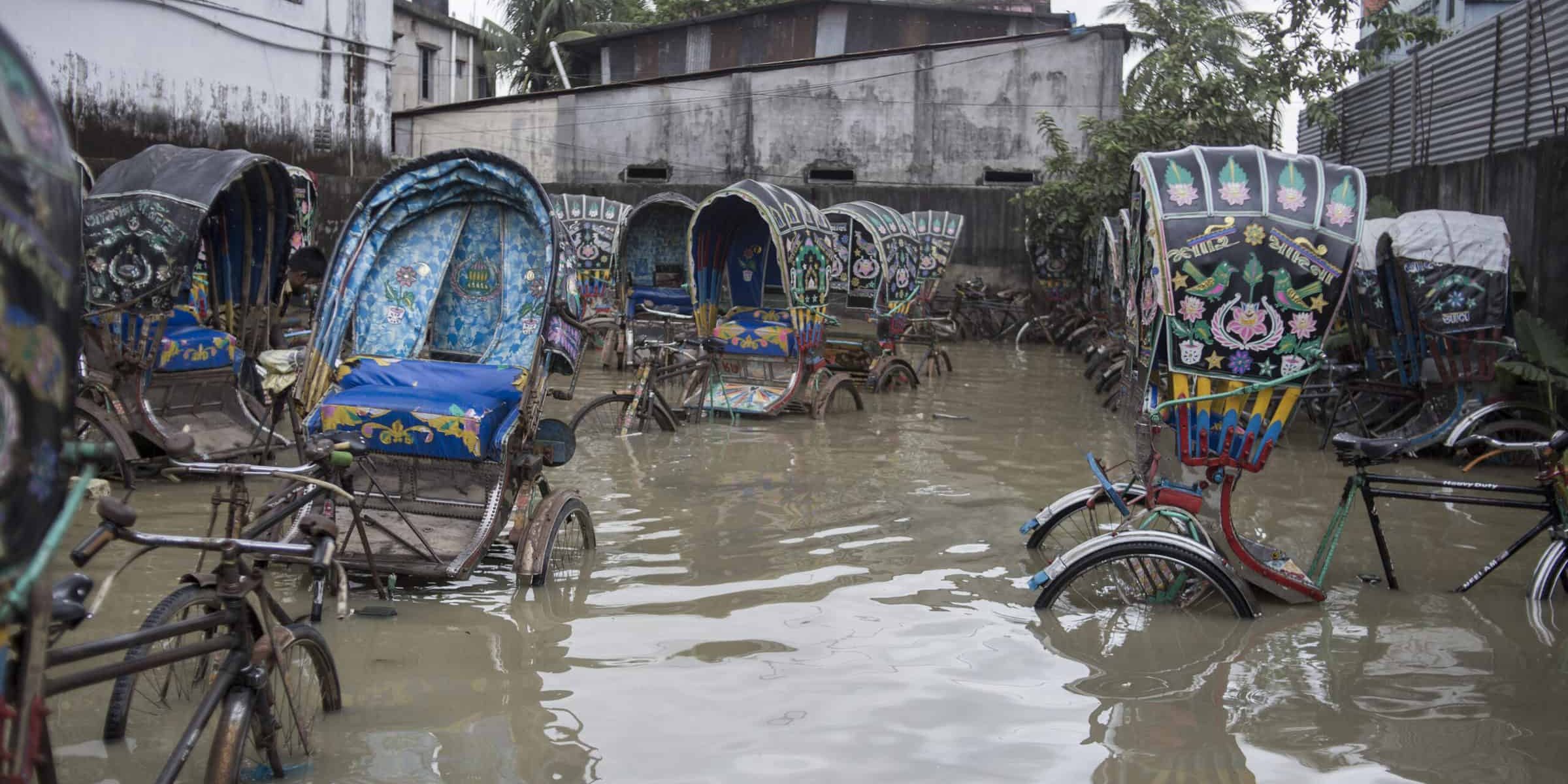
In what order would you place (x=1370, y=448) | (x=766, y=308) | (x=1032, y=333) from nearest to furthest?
1. (x=1370, y=448)
2. (x=766, y=308)
3. (x=1032, y=333)

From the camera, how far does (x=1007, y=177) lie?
23.9 metres

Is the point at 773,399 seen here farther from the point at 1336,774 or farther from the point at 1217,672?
the point at 1336,774

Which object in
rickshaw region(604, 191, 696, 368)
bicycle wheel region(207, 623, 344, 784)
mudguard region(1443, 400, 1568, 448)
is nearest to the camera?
bicycle wheel region(207, 623, 344, 784)

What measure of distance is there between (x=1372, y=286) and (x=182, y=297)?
27.9ft

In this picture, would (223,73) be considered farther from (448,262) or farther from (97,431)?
(448,262)

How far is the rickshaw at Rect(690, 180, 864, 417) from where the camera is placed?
35.6ft

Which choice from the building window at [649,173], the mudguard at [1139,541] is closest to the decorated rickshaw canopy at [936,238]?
the building window at [649,173]

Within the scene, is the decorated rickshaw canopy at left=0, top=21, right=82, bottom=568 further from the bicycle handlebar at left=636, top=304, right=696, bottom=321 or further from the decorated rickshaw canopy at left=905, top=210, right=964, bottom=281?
the decorated rickshaw canopy at left=905, top=210, right=964, bottom=281

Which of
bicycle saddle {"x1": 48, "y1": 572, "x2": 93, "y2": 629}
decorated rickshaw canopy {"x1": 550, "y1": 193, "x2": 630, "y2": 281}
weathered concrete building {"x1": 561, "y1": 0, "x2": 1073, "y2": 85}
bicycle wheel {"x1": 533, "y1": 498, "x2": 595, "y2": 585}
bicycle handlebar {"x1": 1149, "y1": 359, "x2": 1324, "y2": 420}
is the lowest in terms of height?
bicycle wheel {"x1": 533, "y1": 498, "x2": 595, "y2": 585}

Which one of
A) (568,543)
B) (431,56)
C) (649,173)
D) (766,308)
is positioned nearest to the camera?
(568,543)

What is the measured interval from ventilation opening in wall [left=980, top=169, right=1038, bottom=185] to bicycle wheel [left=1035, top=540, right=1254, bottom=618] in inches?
743

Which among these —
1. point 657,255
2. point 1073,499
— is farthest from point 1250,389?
point 657,255

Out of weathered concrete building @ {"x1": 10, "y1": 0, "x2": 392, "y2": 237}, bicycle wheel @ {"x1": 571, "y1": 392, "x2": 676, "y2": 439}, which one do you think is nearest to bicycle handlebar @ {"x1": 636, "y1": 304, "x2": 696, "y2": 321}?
bicycle wheel @ {"x1": 571, "y1": 392, "x2": 676, "y2": 439}

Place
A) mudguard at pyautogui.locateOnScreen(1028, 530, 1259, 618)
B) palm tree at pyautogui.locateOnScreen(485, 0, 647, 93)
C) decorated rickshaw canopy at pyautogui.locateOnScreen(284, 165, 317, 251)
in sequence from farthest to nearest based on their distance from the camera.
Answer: palm tree at pyautogui.locateOnScreen(485, 0, 647, 93), decorated rickshaw canopy at pyautogui.locateOnScreen(284, 165, 317, 251), mudguard at pyautogui.locateOnScreen(1028, 530, 1259, 618)
